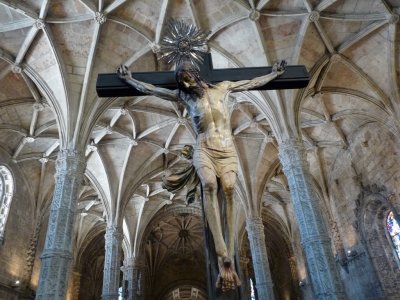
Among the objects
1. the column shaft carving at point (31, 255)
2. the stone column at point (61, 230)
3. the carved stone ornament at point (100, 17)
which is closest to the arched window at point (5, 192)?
the column shaft carving at point (31, 255)

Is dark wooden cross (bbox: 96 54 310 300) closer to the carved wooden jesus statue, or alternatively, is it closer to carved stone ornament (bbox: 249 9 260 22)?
the carved wooden jesus statue

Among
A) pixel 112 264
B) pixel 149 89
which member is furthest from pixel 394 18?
pixel 112 264

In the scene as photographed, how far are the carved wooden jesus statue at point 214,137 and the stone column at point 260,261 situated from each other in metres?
13.3

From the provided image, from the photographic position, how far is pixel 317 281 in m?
8.82

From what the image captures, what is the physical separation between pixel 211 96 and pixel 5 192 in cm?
1634

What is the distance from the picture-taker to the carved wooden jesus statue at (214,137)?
2.12 metres

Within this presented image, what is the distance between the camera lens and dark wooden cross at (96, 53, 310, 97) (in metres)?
2.76

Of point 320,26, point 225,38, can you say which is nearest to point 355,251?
point 320,26

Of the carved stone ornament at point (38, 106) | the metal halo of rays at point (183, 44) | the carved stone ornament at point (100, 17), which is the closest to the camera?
the metal halo of rays at point (183, 44)

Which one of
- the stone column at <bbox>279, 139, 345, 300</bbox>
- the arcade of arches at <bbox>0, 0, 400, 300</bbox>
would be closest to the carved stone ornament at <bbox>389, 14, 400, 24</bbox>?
the arcade of arches at <bbox>0, 0, 400, 300</bbox>

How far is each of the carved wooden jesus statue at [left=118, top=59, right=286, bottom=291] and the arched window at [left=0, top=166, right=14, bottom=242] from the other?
15421mm

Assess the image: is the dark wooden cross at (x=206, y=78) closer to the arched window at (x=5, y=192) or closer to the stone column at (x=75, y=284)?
the arched window at (x=5, y=192)

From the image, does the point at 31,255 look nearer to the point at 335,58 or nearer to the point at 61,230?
the point at 61,230

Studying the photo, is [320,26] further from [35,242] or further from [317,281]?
[35,242]
